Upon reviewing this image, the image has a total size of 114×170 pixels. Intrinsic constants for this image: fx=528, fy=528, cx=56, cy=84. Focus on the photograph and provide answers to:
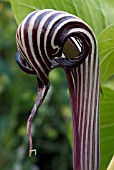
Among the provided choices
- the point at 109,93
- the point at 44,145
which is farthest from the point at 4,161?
the point at 109,93

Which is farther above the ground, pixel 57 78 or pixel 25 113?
pixel 57 78

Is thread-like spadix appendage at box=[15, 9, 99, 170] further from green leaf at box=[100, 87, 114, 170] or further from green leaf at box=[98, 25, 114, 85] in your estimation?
green leaf at box=[100, 87, 114, 170]

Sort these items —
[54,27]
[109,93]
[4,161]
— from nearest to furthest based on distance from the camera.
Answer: [54,27] → [109,93] → [4,161]

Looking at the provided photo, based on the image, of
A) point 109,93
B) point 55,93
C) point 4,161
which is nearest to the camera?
point 109,93

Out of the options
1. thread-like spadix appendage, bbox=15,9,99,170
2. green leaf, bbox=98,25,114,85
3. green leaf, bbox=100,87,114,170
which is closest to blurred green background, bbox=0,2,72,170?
green leaf, bbox=100,87,114,170

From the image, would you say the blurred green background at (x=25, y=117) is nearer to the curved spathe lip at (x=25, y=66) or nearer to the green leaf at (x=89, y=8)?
the green leaf at (x=89, y=8)

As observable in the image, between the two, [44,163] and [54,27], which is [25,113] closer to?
[44,163]
